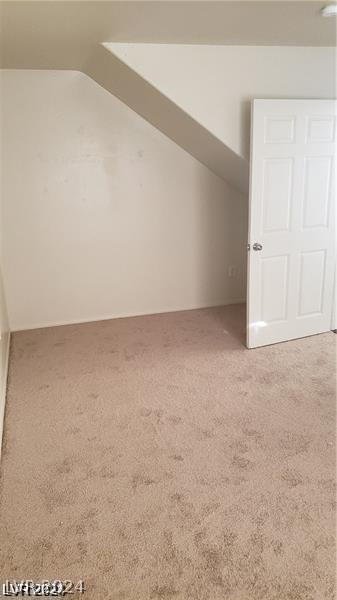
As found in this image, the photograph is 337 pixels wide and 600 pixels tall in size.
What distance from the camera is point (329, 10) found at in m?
2.26

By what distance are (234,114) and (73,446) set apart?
96.6 inches

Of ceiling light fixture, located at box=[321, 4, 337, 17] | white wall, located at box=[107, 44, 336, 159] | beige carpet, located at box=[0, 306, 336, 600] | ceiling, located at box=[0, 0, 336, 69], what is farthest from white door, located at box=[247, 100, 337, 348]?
ceiling light fixture, located at box=[321, 4, 337, 17]

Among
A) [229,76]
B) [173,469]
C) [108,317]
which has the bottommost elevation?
[173,469]

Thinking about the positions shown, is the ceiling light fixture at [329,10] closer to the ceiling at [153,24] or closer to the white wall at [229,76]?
the ceiling at [153,24]

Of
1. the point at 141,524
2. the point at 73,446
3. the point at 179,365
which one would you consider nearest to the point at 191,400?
the point at 179,365

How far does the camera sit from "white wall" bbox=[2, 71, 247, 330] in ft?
12.1

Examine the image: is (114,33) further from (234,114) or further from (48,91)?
(48,91)

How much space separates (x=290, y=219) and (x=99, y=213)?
1702 mm

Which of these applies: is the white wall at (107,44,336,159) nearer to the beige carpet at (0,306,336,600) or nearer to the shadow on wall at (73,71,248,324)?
the shadow on wall at (73,71,248,324)

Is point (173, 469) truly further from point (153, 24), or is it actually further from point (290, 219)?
point (153, 24)

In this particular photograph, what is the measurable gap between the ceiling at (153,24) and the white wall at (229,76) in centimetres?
9

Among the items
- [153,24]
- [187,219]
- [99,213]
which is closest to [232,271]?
[187,219]

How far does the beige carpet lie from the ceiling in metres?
2.21

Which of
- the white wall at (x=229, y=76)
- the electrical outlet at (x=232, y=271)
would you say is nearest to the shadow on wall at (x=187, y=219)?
the electrical outlet at (x=232, y=271)
